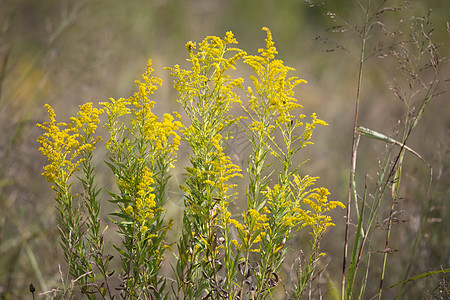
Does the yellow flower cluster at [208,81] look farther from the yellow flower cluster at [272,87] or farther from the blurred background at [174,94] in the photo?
the blurred background at [174,94]

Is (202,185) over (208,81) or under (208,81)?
under

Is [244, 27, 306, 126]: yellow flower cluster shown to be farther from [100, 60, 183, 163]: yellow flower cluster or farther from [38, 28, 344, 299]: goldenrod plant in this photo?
[100, 60, 183, 163]: yellow flower cluster

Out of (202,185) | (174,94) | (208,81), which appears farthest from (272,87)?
(174,94)

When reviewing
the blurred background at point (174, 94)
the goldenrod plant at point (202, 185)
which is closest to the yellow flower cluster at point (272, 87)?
the goldenrod plant at point (202, 185)

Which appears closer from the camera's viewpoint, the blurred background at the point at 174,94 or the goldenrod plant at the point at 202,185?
the goldenrod plant at the point at 202,185

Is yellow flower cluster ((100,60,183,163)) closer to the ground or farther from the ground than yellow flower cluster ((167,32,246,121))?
closer to the ground

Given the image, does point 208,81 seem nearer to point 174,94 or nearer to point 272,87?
point 272,87

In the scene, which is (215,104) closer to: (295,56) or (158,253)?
(158,253)

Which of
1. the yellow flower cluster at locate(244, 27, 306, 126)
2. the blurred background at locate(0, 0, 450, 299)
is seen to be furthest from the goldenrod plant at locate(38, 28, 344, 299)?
the blurred background at locate(0, 0, 450, 299)

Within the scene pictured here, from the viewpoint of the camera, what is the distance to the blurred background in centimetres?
286

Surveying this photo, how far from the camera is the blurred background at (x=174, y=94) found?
286 cm

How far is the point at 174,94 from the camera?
6508 millimetres

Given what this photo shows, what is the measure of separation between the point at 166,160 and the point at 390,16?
301 inches

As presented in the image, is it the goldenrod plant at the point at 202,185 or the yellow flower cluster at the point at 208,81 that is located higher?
the yellow flower cluster at the point at 208,81
